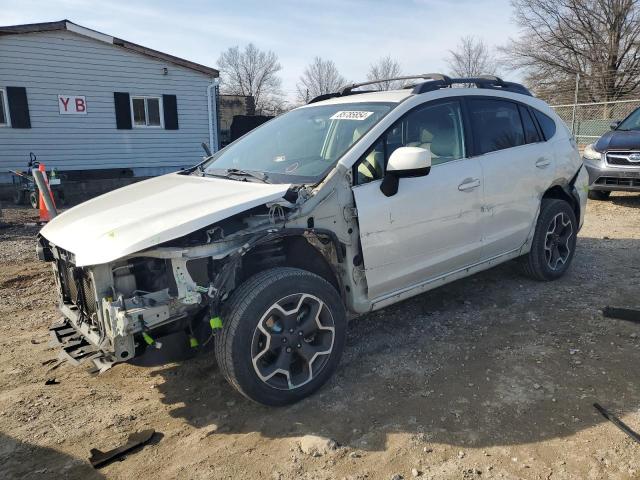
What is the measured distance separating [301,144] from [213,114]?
1381cm

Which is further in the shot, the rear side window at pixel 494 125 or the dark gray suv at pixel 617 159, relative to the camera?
the dark gray suv at pixel 617 159

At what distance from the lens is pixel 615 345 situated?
371 cm

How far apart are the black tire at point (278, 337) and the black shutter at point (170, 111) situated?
13999 mm

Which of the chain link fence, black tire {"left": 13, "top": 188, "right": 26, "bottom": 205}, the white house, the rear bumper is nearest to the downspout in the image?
the white house

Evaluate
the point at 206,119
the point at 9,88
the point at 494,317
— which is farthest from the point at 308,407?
the point at 206,119

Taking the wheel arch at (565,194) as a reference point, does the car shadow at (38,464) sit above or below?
below

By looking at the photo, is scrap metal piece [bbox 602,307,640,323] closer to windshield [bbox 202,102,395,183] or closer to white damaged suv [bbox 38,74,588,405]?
white damaged suv [bbox 38,74,588,405]

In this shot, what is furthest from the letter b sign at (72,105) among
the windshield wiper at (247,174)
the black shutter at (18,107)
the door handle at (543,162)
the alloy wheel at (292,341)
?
the alloy wheel at (292,341)

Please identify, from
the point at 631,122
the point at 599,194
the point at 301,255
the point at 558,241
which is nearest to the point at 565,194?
the point at 558,241

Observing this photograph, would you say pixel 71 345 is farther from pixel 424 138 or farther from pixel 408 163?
pixel 424 138

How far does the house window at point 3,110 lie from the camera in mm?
13180

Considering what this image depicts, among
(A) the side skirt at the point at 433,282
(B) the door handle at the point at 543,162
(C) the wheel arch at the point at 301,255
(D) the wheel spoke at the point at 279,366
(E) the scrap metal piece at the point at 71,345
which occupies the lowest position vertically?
(D) the wheel spoke at the point at 279,366

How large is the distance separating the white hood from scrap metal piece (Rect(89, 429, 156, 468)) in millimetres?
1046

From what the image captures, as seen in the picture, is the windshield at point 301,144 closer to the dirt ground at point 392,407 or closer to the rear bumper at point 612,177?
the dirt ground at point 392,407
